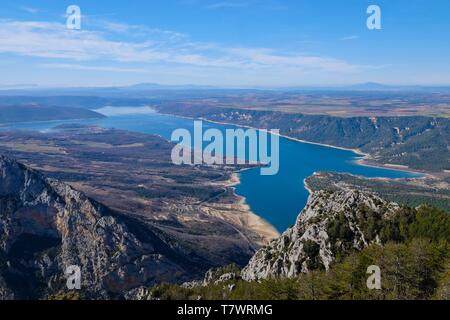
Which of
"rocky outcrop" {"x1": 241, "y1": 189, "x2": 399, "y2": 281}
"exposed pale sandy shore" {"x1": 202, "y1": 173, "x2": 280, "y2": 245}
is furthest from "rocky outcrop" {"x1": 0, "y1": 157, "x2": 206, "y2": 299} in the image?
"exposed pale sandy shore" {"x1": 202, "y1": 173, "x2": 280, "y2": 245}

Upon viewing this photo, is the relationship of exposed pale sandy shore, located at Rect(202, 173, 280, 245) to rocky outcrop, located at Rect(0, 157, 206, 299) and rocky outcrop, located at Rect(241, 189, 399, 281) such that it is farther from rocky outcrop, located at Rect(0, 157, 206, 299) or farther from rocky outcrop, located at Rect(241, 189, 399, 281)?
rocky outcrop, located at Rect(241, 189, 399, 281)

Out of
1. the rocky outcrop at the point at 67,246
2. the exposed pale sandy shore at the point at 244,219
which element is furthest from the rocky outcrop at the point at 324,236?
the exposed pale sandy shore at the point at 244,219

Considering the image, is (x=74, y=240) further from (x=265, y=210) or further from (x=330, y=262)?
(x=265, y=210)

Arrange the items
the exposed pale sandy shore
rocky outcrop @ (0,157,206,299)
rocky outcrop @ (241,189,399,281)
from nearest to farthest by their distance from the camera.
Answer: rocky outcrop @ (241,189,399,281)
rocky outcrop @ (0,157,206,299)
the exposed pale sandy shore

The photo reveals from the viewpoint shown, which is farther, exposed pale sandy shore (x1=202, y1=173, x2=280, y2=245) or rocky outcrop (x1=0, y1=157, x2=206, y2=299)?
exposed pale sandy shore (x1=202, y1=173, x2=280, y2=245)

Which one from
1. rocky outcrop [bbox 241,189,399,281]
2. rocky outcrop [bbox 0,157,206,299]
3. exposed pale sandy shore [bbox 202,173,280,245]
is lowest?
exposed pale sandy shore [bbox 202,173,280,245]

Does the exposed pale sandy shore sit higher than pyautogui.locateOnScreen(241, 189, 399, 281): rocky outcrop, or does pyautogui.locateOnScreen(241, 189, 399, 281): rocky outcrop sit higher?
pyautogui.locateOnScreen(241, 189, 399, 281): rocky outcrop
